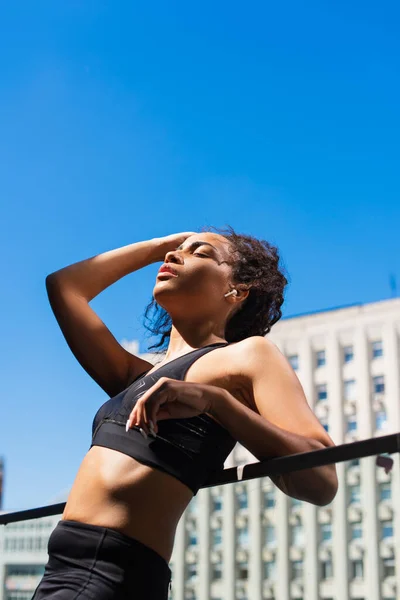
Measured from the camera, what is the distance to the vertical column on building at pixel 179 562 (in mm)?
1184

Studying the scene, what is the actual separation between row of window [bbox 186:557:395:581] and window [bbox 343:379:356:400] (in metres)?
34.1

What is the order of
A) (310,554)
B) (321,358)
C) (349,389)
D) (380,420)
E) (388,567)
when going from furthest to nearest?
(321,358) < (349,389) < (380,420) < (310,554) < (388,567)

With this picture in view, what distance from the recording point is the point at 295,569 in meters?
1.00

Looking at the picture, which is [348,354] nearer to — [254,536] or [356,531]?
[254,536]

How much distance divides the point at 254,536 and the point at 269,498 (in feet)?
0.23

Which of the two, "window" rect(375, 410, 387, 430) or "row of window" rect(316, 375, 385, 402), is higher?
"row of window" rect(316, 375, 385, 402)

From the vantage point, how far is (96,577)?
1.11 meters

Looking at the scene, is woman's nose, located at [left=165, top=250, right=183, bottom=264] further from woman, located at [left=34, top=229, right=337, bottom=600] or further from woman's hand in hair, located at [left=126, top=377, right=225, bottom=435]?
woman's hand in hair, located at [left=126, top=377, right=225, bottom=435]

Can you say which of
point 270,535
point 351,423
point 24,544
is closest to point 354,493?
point 270,535

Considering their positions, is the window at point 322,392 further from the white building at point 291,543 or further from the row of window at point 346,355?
the white building at point 291,543

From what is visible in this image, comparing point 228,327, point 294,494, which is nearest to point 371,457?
point 294,494

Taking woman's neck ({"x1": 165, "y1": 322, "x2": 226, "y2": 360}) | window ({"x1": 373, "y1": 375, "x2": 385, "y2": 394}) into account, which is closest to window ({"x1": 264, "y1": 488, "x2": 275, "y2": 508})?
woman's neck ({"x1": 165, "y1": 322, "x2": 226, "y2": 360})

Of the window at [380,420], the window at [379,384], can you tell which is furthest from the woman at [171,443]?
the window at [379,384]

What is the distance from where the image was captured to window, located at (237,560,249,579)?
42.1 inches
